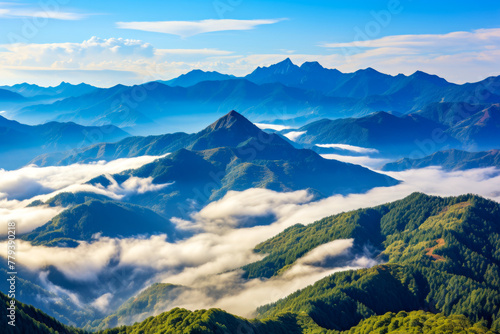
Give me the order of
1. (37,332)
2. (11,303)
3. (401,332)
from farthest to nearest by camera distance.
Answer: (401,332) < (37,332) < (11,303)

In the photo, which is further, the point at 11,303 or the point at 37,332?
the point at 37,332

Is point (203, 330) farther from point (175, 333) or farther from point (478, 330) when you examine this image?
point (478, 330)

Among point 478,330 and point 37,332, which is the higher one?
point 478,330

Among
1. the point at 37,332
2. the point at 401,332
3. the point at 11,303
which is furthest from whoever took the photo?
the point at 401,332

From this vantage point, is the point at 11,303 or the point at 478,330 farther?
the point at 478,330

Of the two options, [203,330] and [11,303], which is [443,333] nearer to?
[203,330]

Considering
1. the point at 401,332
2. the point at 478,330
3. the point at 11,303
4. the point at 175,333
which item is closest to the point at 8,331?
the point at 11,303

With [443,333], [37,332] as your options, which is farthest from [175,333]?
[443,333]

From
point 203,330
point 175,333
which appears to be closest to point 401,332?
point 203,330
